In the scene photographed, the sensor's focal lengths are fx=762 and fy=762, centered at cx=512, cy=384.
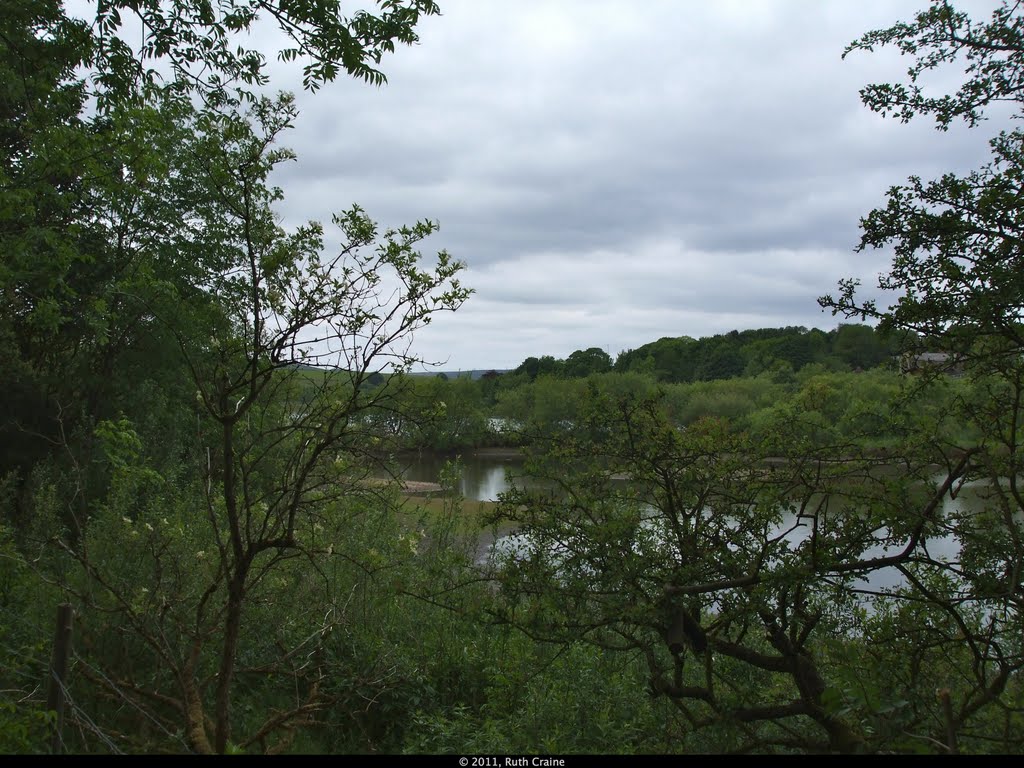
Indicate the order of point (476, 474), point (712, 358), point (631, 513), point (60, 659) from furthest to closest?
point (712, 358), point (476, 474), point (631, 513), point (60, 659)

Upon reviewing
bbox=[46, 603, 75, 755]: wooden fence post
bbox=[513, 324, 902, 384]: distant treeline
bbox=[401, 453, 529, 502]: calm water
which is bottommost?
bbox=[401, 453, 529, 502]: calm water

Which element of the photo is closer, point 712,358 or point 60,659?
point 60,659

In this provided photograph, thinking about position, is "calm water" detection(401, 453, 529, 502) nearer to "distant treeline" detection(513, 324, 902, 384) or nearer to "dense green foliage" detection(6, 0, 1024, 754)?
"distant treeline" detection(513, 324, 902, 384)

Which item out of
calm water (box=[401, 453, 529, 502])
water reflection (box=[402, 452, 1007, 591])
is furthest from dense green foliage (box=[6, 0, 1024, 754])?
calm water (box=[401, 453, 529, 502])

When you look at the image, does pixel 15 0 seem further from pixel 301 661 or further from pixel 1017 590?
pixel 1017 590

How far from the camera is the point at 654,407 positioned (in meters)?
3.78

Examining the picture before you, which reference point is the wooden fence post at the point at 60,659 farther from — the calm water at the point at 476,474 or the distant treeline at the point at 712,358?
the calm water at the point at 476,474

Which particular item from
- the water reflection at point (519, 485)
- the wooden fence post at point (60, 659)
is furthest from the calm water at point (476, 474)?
the wooden fence post at point (60, 659)

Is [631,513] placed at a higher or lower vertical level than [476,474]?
higher

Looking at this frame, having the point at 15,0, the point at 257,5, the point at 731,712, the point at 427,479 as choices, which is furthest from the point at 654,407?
the point at 427,479

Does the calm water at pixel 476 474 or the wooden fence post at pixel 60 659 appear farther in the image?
the calm water at pixel 476 474

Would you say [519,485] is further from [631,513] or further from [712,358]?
[712,358]

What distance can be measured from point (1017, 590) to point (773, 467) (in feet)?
3.60

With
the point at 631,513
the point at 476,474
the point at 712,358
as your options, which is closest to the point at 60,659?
the point at 631,513
